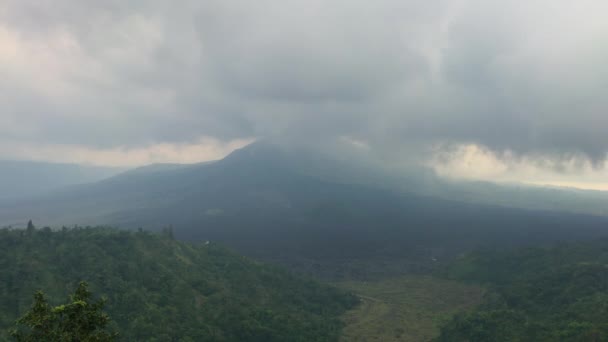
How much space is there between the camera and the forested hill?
57750 mm

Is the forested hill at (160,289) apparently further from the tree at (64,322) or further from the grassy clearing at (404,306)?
the tree at (64,322)

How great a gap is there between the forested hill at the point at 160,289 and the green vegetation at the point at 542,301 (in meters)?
26.2

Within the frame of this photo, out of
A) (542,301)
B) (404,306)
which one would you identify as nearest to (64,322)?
(542,301)

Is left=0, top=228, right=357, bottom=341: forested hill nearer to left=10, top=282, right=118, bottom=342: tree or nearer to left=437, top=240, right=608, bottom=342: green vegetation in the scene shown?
left=437, top=240, right=608, bottom=342: green vegetation

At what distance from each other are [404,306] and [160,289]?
2277 inches

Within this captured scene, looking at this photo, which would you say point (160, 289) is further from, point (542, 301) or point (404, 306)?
point (542, 301)

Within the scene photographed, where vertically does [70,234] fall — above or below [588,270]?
above

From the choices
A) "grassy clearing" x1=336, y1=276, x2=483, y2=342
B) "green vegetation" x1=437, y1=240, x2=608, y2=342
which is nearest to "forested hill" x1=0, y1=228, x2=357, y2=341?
"grassy clearing" x1=336, y1=276, x2=483, y2=342

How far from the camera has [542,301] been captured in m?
80.4

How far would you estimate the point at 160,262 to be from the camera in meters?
78.4

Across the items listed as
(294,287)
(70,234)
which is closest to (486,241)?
(294,287)

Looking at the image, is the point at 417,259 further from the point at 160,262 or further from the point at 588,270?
the point at 160,262

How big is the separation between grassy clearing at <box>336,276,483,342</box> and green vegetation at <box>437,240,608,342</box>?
712 centimetres

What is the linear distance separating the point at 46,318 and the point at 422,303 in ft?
313
